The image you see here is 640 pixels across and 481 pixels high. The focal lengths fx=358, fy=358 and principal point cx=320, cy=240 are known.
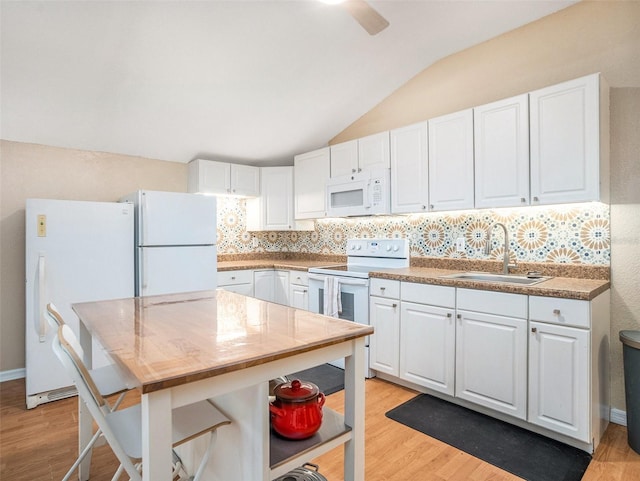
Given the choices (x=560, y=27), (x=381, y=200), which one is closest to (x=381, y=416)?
(x=381, y=200)

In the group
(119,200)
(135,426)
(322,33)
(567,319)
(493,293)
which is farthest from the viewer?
(119,200)

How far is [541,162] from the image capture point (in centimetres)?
238

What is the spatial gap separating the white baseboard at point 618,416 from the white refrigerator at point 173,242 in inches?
128

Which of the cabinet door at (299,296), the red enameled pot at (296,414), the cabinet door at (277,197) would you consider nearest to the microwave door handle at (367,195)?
the cabinet door at (299,296)

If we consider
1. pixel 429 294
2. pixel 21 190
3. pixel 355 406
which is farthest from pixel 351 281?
pixel 21 190

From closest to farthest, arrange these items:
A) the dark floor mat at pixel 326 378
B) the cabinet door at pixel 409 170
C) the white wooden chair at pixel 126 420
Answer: the white wooden chair at pixel 126 420
the dark floor mat at pixel 326 378
the cabinet door at pixel 409 170

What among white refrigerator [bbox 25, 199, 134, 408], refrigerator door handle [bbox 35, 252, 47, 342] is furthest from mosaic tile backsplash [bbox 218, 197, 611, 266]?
refrigerator door handle [bbox 35, 252, 47, 342]

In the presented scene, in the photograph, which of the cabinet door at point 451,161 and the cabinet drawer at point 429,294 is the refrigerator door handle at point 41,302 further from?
the cabinet door at point 451,161

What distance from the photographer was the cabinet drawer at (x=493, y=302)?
2170mm

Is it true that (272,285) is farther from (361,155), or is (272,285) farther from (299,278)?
(361,155)

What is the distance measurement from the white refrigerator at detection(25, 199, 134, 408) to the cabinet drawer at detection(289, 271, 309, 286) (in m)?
1.59

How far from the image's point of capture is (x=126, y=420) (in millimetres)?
1397

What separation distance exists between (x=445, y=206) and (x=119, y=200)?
314cm

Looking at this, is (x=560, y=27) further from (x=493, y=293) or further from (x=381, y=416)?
(x=381, y=416)
